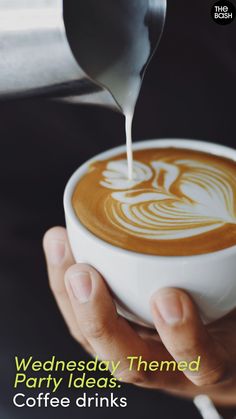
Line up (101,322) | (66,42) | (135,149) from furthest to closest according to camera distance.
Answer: (135,149) → (101,322) → (66,42)

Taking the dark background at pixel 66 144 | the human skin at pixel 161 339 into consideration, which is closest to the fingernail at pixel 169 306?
the human skin at pixel 161 339

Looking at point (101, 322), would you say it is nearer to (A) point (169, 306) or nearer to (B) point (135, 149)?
(A) point (169, 306)

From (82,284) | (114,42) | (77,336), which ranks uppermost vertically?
(114,42)

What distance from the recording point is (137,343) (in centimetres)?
56

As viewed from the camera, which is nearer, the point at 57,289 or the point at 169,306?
A: the point at 169,306

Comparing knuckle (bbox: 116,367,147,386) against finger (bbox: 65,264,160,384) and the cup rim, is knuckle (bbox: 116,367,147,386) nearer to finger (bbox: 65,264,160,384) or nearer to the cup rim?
finger (bbox: 65,264,160,384)

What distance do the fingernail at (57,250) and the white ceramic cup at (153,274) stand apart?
11cm

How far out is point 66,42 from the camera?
424 millimetres

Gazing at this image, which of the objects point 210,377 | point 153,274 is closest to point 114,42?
point 153,274

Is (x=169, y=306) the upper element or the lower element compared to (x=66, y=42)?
lower

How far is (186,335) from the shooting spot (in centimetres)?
50

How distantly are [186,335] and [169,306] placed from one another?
5cm

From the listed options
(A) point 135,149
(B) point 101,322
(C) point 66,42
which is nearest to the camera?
(C) point 66,42

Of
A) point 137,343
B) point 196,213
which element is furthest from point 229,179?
point 137,343
